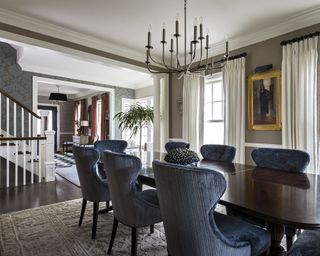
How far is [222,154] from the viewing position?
2.78 meters

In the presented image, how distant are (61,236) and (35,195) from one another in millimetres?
1747

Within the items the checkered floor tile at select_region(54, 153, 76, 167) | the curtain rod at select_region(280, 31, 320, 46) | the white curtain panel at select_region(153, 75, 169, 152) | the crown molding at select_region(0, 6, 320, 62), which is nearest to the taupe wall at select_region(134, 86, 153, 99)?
the white curtain panel at select_region(153, 75, 169, 152)

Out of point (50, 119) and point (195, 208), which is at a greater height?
point (50, 119)

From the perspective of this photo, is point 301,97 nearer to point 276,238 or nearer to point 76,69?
point 276,238

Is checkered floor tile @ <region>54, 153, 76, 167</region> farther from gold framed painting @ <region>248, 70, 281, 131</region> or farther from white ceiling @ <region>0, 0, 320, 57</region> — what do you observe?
gold framed painting @ <region>248, 70, 281, 131</region>

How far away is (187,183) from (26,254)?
5.98ft

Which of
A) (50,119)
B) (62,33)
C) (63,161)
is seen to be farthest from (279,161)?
(50,119)

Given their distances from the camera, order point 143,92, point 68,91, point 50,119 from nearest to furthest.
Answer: point 143,92, point 68,91, point 50,119

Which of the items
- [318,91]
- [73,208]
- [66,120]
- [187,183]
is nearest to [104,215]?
[73,208]

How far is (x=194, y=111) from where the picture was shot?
4.68 m

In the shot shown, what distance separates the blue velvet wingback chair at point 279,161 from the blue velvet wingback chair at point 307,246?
22.9 inches

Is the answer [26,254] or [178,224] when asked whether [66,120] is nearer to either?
[26,254]

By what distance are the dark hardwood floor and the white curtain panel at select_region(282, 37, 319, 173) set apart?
3.51 meters

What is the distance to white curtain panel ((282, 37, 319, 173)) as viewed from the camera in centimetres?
306
